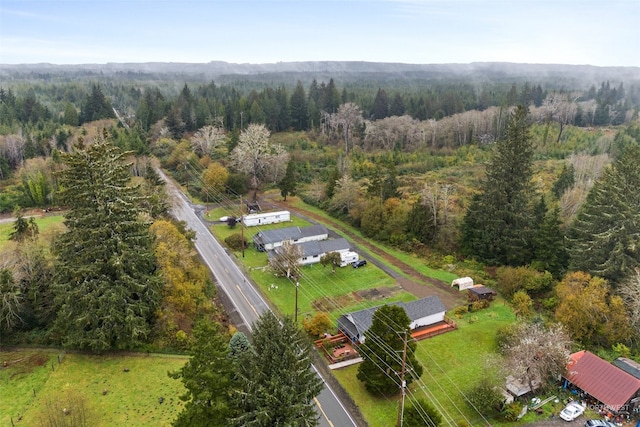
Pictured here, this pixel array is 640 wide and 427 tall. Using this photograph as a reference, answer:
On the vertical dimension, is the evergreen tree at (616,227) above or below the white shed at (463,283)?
above

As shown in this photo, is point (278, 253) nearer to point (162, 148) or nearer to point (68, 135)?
point (162, 148)

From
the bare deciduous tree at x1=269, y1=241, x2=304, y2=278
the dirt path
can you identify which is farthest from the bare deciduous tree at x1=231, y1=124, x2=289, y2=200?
the bare deciduous tree at x1=269, y1=241, x2=304, y2=278

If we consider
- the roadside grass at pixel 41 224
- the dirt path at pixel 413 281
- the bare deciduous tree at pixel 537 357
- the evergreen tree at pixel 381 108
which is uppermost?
the evergreen tree at pixel 381 108

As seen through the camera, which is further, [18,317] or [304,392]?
[18,317]

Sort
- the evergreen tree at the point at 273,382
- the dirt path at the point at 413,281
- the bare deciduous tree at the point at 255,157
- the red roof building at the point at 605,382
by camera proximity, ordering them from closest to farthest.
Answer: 1. the evergreen tree at the point at 273,382
2. the red roof building at the point at 605,382
3. the dirt path at the point at 413,281
4. the bare deciduous tree at the point at 255,157

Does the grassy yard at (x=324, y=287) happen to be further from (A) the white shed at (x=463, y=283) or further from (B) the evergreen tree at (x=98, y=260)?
(B) the evergreen tree at (x=98, y=260)

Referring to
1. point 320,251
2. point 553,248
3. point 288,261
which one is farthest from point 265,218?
point 553,248

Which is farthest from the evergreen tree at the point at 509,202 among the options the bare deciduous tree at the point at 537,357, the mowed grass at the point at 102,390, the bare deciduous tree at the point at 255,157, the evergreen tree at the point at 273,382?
the bare deciduous tree at the point at 255,157

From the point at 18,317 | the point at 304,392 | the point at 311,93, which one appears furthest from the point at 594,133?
the point at 18,317
